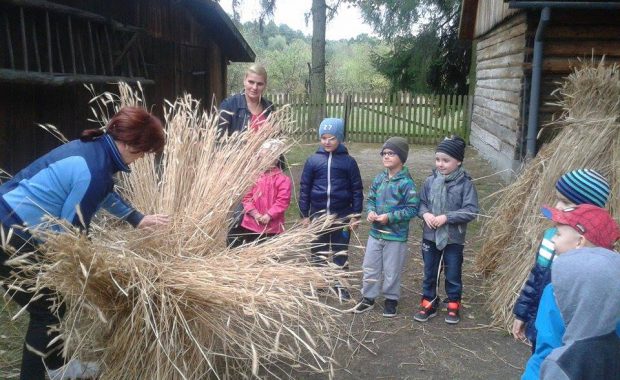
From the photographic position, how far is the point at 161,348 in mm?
2062

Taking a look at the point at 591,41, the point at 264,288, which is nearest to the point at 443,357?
the point at 264,288

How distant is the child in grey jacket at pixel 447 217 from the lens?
11.2ft

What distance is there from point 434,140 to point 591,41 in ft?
24.1

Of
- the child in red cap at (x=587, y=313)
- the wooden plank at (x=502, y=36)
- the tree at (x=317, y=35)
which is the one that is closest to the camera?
the child in red cap at (x=587, y=313)

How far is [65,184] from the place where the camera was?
2.11 m

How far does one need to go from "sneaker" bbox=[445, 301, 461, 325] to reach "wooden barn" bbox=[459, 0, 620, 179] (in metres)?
2.75

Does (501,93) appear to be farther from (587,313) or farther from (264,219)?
(587,313)

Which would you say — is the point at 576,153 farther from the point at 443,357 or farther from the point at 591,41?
Result: the point at 591,41

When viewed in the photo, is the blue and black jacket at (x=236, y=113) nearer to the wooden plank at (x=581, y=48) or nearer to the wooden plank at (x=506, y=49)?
the wooden plank at (x=581, y=48)

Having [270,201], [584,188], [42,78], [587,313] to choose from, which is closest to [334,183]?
[270,201]

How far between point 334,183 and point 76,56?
312 centimetres

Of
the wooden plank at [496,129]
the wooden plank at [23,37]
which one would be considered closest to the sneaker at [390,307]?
the wooden plank at [23,37]

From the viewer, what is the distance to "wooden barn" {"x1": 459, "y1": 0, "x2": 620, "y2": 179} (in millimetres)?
6828

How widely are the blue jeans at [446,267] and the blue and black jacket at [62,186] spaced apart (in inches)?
84.1
